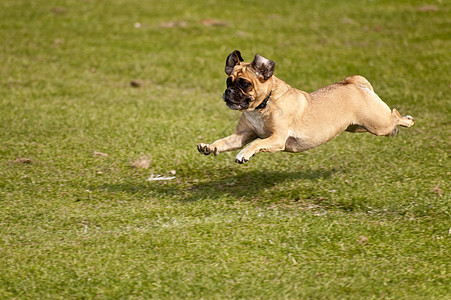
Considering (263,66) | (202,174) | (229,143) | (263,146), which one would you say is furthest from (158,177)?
(263,66)

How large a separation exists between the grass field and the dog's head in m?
1.62

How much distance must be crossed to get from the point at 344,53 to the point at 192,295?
38.4 feet

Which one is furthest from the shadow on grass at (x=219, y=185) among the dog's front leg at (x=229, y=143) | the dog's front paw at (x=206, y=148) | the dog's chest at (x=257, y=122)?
the dog's chest at (x=257, y=122)

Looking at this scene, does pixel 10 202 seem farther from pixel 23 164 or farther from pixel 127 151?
pixel 127 151

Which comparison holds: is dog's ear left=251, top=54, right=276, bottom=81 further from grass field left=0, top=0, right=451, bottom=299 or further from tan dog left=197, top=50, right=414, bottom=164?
grass field left=0, top=0, right=451, bottom=299

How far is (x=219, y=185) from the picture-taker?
9227 millimetres

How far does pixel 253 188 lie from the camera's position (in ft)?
29.7

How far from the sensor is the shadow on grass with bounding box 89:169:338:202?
8.89m

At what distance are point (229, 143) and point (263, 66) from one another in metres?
1.22

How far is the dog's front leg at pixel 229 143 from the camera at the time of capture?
776cm

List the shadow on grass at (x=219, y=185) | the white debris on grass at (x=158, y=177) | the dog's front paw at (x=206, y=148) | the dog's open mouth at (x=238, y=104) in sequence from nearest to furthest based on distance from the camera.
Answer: the dog's open mouth at (x=238, y=104) → the dog's front paw at (x=206, y=148) → the shadow on grass at (x=219, y=185) → the white debris on grass at (x=158, y=177)

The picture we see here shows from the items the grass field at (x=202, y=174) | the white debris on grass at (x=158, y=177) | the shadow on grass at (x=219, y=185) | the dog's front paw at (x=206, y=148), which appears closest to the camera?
the grass field at (x=202, y=174)

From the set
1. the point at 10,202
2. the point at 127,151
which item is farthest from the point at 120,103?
the point at 10,202

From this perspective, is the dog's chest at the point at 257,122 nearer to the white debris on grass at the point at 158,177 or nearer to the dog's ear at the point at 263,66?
the dog's ear at the point at 263,66
